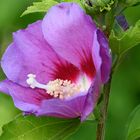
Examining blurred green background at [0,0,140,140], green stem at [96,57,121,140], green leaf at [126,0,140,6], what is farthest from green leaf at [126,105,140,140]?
blurred green background at [0,0,140,140]

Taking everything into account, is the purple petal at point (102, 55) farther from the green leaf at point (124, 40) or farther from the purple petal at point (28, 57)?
the purple petal at point (28, 57)

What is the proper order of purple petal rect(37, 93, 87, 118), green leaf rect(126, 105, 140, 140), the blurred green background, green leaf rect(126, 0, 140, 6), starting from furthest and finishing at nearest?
the blurred green background → green leaf rect(126, 105, 140, 140) → green leaf rect(126, 0, 140, 6) → purple petal rect(37, 93, 87, 118)

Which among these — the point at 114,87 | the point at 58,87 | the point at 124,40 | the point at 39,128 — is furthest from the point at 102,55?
the point at 114,87

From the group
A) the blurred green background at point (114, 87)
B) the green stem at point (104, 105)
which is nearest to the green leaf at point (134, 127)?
the green stem at point (104, 105)

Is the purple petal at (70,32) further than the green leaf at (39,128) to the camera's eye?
No

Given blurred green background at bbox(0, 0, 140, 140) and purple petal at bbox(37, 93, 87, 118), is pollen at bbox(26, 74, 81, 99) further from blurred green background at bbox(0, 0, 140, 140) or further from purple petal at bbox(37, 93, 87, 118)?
blurred green background at bbox(0, 0, 140, 140)

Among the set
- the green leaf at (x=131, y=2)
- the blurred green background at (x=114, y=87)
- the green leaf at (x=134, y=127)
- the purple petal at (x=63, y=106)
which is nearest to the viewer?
the purple petal at (x=63, y=106)

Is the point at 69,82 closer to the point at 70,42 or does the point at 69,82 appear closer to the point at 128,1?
the point at 70,42
